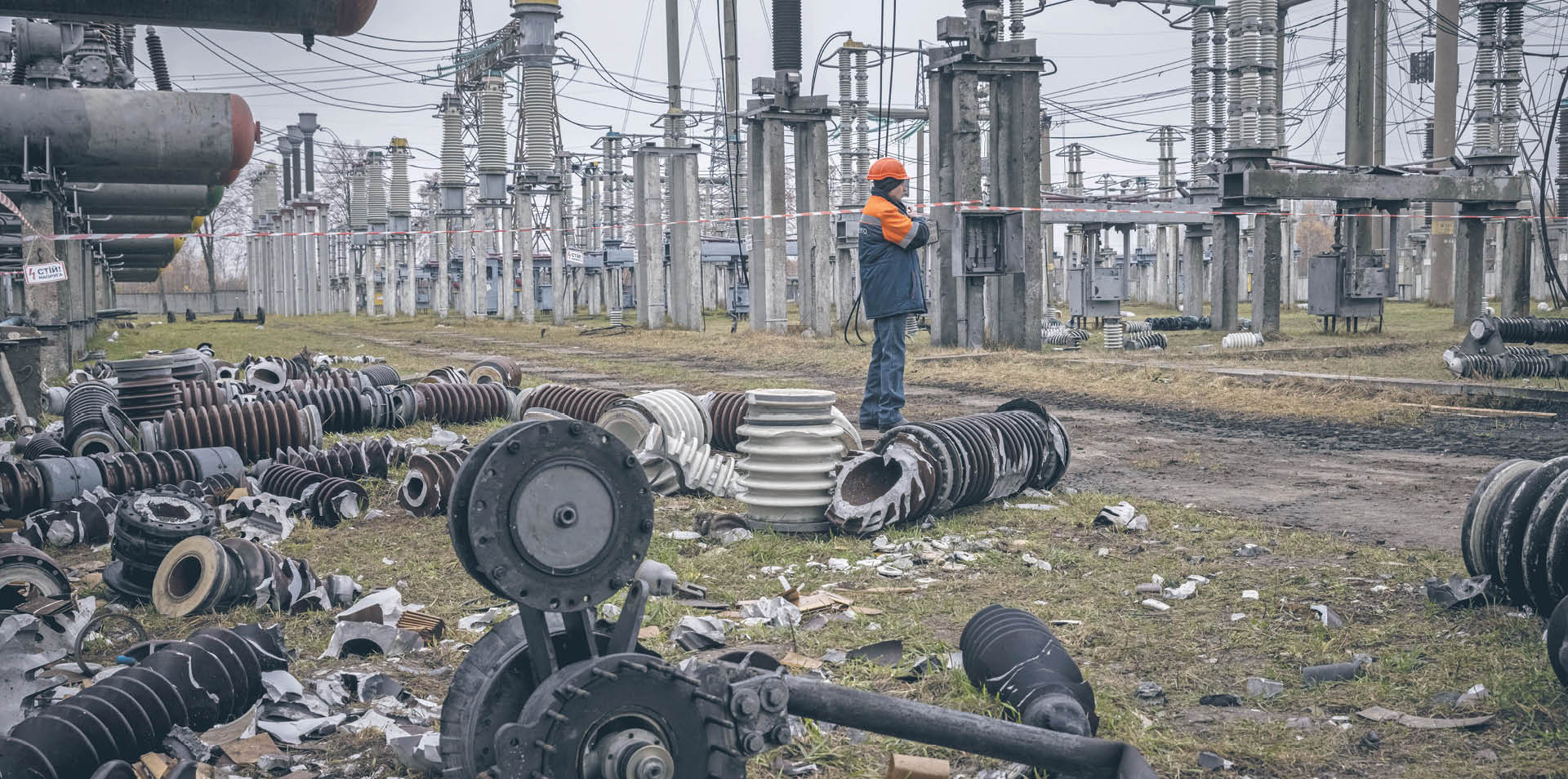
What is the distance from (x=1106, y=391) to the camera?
546 inches

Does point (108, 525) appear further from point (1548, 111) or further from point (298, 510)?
point (1548, 111)

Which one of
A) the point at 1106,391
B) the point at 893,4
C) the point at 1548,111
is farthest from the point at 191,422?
the point at 1548,111

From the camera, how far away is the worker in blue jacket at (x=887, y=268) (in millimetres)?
10203

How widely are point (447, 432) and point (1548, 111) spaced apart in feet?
45.6

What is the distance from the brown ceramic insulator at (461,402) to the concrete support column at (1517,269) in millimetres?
18067

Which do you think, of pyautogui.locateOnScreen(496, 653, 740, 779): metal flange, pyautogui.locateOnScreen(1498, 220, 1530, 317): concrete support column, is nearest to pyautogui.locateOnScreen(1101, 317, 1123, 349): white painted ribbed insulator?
pyautogui.locateOnScreen(1498, 220, 1530, 317): concrete support column

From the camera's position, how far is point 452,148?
1635 inches

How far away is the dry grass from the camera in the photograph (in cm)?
374

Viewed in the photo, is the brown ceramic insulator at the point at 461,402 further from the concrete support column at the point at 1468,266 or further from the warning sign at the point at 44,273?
the concrete support column at the point at 1468,266

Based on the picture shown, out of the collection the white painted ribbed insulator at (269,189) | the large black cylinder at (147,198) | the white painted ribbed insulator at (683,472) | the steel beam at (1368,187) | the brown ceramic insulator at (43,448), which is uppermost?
the white painted ribbed insulator at (269,189)

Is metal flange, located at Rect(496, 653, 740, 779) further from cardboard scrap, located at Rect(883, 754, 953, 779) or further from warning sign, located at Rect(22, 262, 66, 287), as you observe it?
warning sign, located at Rect(22, 262, 66, 287)

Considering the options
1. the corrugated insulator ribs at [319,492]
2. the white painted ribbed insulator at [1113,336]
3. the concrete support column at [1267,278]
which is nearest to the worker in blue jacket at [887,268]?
the corrugated insulator ribs at [319,492]

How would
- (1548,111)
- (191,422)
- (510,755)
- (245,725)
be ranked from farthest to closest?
(1548,111) < (191,422) < (245,725) < (510,755)

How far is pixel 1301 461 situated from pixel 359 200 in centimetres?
5781
